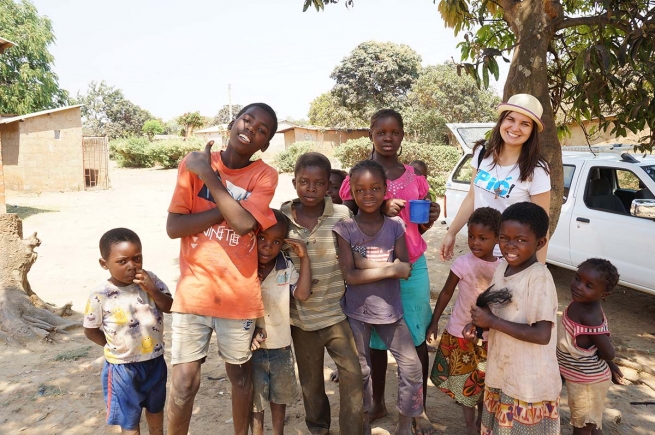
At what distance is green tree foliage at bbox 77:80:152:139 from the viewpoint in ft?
140

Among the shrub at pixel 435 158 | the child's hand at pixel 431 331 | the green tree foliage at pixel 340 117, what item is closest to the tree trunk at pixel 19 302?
the child's hand at pixel 431 331

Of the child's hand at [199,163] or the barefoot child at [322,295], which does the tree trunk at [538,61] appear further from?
the child's hand at [199,163]

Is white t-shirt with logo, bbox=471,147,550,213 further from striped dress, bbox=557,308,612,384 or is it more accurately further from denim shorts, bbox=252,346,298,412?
denim shorts, bbox=252,346,298,412

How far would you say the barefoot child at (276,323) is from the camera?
228cm

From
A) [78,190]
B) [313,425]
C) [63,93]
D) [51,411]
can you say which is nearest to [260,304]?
[313,425]

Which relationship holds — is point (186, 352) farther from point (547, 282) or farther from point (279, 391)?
point (547, 282)

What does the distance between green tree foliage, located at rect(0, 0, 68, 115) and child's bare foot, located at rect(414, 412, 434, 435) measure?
2395 centimetres

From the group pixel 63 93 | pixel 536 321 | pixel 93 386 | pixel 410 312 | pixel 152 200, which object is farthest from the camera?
pixel 63 93

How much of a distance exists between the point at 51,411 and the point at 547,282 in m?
3.03

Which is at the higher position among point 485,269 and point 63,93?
point 63,93

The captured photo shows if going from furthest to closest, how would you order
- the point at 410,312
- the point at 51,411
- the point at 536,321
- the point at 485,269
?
the point at 51,411 < the point at 410,312 < the point at 485,269 < the point at 536,321

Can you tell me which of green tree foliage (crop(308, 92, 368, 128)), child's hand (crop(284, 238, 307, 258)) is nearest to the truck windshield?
child's hand (crop(284, 238, 307, 258))

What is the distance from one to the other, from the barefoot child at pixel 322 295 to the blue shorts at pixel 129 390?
30.1 inches

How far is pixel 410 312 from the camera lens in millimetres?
2574
